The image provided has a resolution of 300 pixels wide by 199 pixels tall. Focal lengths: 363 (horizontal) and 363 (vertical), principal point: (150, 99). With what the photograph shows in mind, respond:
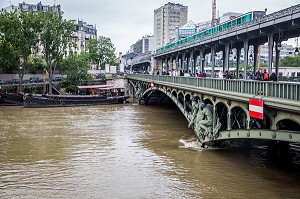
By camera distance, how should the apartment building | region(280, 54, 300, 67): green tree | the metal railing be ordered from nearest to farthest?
1. the metal railing
2. region(280, 54, 300, 67): green tree
3. the apartment building

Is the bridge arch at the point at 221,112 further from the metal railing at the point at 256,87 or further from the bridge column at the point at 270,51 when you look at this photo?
the bridge column at the point at 270,51

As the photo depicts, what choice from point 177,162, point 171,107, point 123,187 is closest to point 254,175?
point 177,162

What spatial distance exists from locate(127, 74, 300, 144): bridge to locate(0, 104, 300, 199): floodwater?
2199 millimetres

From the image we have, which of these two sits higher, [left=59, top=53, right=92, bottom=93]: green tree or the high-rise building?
the high-rise building

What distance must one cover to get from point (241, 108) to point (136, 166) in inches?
298

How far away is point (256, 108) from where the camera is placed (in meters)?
17.4

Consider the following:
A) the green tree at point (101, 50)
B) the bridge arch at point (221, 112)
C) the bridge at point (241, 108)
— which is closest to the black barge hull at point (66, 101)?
the bridge at point (241, 108)

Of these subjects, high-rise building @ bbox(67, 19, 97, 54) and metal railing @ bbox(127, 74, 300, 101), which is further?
high-rise building @ bbox(67, 19, 97, 54)

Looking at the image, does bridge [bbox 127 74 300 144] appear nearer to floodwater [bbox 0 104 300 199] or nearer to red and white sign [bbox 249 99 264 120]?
red and white sign [bbox 249 99 264 120]

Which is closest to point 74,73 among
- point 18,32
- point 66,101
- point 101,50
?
point 18,32

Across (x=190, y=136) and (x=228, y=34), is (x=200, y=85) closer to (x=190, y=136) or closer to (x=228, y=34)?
(x=190, y=136)

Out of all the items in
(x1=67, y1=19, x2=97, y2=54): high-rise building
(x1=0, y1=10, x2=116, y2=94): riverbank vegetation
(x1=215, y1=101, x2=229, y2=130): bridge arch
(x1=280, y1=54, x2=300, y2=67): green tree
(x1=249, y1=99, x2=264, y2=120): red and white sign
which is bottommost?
(x1=215, y1=101, x2=229, y2=130): bridge arch

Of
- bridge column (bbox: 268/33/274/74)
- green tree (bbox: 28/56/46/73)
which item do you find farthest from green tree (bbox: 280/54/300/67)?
bridge column (bbox: 268/33/274/74)

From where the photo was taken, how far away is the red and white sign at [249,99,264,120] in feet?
55.4
